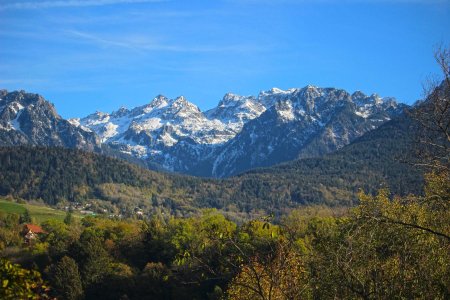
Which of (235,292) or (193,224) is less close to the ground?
(193,224)

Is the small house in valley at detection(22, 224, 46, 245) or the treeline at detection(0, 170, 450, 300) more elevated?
the small house in valley at detection(22, 224, 46, 245)

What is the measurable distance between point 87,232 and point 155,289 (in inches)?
1377

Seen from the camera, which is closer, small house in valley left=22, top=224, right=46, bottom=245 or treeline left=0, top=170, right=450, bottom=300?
treeline left=0, top=170, right=450, bottom=300

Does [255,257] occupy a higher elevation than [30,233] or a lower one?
lower

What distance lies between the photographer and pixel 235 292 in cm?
4669

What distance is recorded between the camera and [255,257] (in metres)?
21.0

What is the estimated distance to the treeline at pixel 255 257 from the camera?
61.0ft

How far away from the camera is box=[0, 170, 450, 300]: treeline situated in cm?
1858

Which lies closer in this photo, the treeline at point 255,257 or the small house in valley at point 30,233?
the treeline at point 255,257

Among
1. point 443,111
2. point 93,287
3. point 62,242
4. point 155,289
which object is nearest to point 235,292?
point 443,111

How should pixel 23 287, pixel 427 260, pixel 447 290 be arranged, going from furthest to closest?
pixel 427 260 → pixel 447 290 → pixel 23 287

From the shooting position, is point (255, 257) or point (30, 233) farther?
point (30, 233)

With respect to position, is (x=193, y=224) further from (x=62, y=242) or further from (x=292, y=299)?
(x=292, y=299)

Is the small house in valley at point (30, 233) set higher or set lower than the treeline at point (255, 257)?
higher
